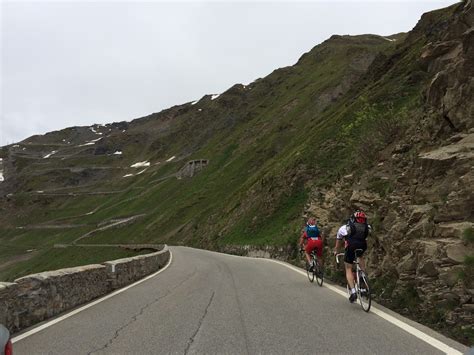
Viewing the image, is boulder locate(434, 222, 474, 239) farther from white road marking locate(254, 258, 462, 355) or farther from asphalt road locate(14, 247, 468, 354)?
asphalt road locate(14, 247, 468, 354)

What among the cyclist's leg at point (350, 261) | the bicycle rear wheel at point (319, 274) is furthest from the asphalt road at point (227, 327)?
the bicycle rear wheel at point (319, 274)

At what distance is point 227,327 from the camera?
7953 mm

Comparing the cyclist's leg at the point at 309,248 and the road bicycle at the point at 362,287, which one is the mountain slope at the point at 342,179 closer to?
the road bicycle at the point at 362,287

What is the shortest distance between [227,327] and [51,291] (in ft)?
12.0

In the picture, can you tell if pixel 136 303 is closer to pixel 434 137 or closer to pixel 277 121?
pixel 434 137

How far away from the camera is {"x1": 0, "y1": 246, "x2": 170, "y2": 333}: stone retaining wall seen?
777 cm

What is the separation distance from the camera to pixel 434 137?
13.0 metres

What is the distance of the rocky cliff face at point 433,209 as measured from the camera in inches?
316

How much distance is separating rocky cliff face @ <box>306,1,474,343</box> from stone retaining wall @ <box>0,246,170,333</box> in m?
6.63

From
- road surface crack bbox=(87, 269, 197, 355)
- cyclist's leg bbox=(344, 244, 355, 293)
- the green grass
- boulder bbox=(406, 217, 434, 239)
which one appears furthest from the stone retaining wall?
the green grass

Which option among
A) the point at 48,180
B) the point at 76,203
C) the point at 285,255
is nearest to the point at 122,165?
the point at 48,180

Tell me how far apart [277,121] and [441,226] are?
80.9m

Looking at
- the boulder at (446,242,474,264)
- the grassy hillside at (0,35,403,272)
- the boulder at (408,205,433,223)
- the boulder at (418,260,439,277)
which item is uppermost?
the grassy hillside at (0,35,403,272)

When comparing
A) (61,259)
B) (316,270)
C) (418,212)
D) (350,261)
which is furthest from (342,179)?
(61,259)
